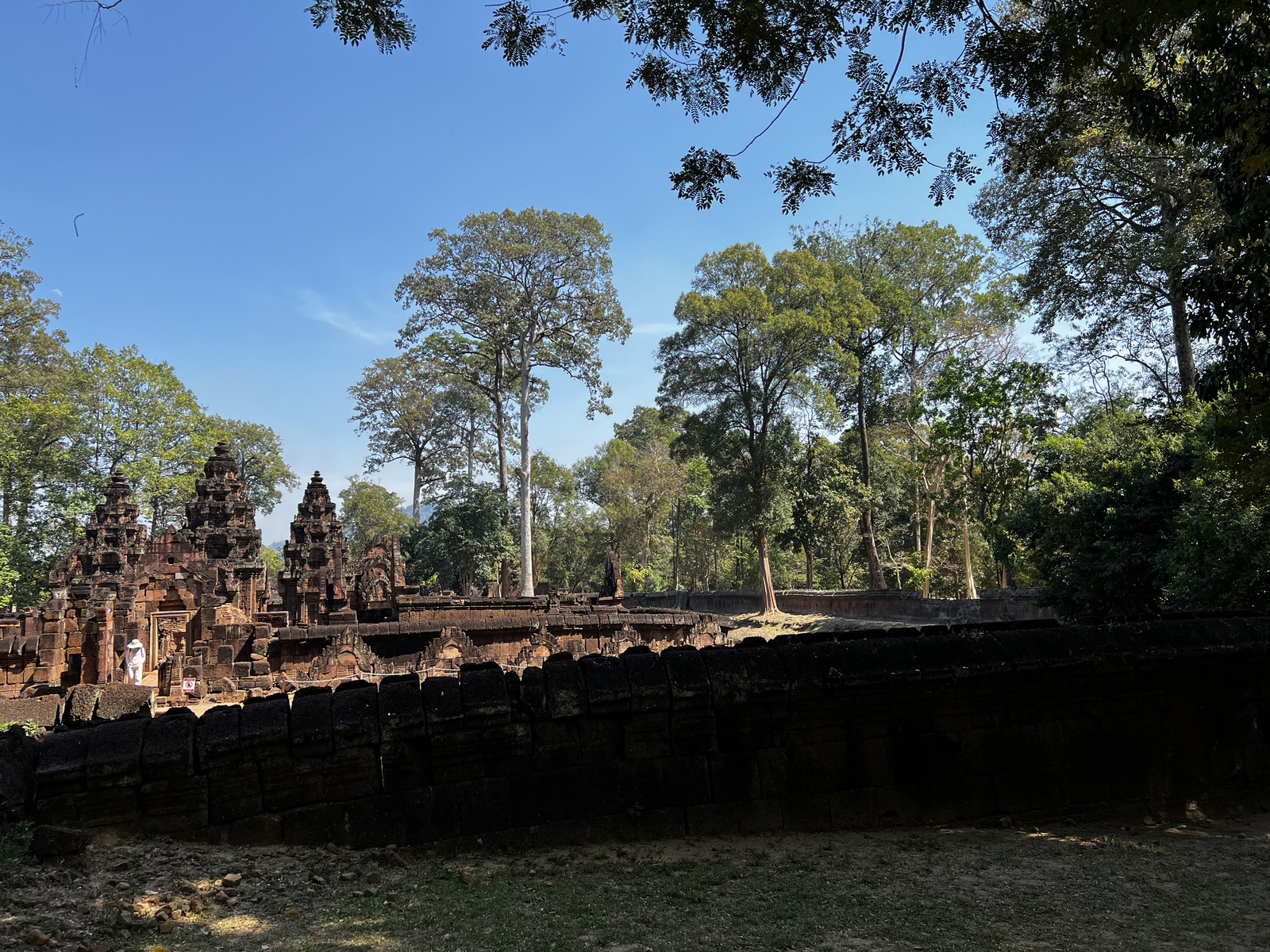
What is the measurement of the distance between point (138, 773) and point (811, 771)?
341cm

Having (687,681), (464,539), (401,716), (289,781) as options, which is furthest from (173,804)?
(464,539)

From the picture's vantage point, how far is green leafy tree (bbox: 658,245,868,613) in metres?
29.3

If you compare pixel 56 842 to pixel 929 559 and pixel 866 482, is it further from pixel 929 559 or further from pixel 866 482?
pixel 866 482

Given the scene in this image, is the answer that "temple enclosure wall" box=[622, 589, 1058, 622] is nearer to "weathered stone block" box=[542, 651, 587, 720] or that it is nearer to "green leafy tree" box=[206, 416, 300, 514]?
"weathered stone block" box=[542, 651, 587, 720]

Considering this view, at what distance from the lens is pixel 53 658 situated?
14.3 meters

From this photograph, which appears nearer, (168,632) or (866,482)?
(168,632)

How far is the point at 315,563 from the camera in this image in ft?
84.3

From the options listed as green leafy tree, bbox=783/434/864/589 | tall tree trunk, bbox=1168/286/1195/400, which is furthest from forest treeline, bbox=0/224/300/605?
tall tree trunk, bbox=1168/286/1195/400

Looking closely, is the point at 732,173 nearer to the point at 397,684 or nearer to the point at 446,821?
the point at 397,684

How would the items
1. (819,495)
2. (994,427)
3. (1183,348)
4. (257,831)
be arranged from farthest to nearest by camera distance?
(819,495)
(994,427)
(1183,348)
(257,831)

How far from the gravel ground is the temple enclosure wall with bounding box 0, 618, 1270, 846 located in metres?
0.18

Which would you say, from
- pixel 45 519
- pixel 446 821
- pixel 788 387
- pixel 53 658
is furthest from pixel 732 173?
pixel 45 519

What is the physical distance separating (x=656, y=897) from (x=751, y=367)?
2707 centimetres

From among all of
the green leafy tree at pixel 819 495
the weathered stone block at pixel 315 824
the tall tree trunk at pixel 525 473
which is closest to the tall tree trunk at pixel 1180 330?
the green leafy tree at pixel 819 495
